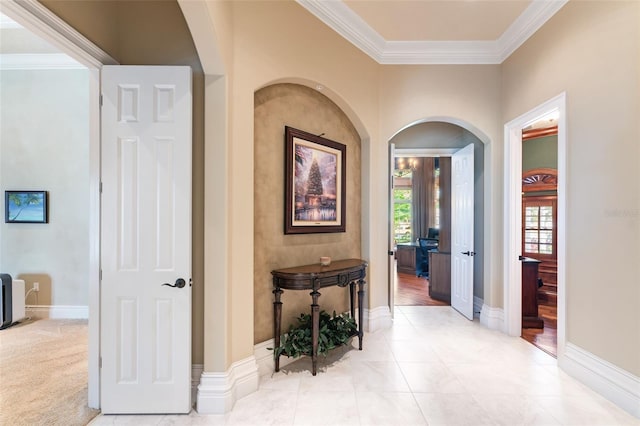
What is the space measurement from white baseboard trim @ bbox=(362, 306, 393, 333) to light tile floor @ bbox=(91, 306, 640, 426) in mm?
311

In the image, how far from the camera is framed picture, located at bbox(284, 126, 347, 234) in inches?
113

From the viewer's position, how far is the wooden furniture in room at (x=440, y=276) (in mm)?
5043

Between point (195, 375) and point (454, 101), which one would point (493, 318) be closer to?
point (454, 101)

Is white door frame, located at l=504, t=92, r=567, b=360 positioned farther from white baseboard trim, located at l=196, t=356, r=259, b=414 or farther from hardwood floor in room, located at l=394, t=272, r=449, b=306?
white baseboard trim, located at l=196, t=356, r=259, b=414

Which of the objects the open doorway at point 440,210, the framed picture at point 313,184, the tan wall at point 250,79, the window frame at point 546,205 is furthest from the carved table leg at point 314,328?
the window frame at point 546,205

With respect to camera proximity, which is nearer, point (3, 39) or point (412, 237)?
point (3, 39)

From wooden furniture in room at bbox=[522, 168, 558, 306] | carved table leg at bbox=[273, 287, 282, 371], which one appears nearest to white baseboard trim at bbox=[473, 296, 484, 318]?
wooden furniture in room at bbox=[522, 168, 558, 306]

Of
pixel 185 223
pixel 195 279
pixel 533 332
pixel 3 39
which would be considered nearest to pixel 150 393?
pixel 195 279

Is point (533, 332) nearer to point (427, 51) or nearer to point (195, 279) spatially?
point (427, 51)

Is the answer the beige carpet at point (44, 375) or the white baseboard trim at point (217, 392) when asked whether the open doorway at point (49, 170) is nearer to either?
the beige carpet at point (44, 375)

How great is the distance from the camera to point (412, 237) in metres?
9.12

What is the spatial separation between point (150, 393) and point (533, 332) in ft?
14.0

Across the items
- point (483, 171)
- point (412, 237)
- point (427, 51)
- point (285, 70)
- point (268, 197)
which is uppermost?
point (427, 51)

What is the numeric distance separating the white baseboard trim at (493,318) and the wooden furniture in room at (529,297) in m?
0.41
